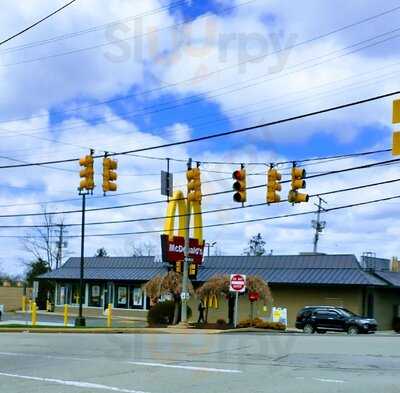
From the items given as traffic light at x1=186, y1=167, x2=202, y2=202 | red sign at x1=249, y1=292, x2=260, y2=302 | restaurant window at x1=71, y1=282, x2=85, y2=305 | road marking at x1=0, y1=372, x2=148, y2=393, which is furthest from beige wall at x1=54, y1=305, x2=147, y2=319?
road marking at x1=0, y1=372, x2=148, y2=393

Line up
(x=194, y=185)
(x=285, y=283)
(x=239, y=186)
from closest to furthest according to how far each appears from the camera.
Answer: (x=239, y=186), (x=194, y=185), (x=285, y=283)

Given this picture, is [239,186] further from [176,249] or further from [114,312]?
[114,312]

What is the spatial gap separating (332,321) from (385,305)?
37.8ft

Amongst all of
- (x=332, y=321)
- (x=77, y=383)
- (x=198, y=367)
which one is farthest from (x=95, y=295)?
(x=77, y=383)

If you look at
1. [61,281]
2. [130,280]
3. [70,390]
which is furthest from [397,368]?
[61,281]

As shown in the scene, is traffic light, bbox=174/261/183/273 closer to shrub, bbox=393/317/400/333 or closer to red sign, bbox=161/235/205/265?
red sign, bbox=161/235/205/265

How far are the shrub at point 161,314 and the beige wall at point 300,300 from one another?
34.6 ft

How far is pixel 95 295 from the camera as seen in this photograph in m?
58.1

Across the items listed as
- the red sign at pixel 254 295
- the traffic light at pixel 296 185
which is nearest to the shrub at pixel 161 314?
the red sign at pixel 254 295

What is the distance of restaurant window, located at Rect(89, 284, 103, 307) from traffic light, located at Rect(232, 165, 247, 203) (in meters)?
38.6

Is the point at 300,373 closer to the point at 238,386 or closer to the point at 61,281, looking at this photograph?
the point at 238,386

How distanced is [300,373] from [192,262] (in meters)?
24.6

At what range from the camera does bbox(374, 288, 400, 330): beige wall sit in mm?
45750

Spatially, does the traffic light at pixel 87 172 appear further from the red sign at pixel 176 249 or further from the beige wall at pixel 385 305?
the beige wall at pixel 385 305
